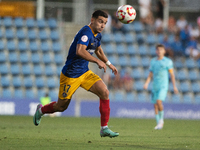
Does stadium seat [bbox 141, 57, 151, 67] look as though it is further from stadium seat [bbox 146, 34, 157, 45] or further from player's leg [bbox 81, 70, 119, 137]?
player's leg [bbox 81, 70, 119, 137]

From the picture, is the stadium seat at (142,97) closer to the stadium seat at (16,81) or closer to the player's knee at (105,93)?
the stadium seat at (16,81)

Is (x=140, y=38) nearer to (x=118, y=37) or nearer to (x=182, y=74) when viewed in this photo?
(x=118, y=37)

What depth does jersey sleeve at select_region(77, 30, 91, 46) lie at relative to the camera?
24.1 feet

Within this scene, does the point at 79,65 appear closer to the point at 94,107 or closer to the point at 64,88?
the point at 64,88

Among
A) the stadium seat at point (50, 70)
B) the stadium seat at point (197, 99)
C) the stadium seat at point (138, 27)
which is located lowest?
the stadium seat at point (197, 99)

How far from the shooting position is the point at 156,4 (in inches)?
950

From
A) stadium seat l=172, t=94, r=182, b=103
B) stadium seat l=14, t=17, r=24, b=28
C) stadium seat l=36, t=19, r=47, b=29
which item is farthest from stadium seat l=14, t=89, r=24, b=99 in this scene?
stadium seat l=172, t=94, r=182, b=103

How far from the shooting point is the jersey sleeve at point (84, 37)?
733 cm

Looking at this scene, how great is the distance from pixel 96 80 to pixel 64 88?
62 centimetres

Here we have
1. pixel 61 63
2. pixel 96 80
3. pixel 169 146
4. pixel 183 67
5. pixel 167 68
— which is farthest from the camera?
pixel 183 67

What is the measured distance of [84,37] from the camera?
7348mm

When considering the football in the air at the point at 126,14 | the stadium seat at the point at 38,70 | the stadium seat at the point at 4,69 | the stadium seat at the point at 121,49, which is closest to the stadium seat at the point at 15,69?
the stadium seat at the point at 4,69

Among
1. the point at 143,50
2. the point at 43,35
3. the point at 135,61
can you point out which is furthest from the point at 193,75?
the point at 43,35

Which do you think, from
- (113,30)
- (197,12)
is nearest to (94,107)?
(113,30)
